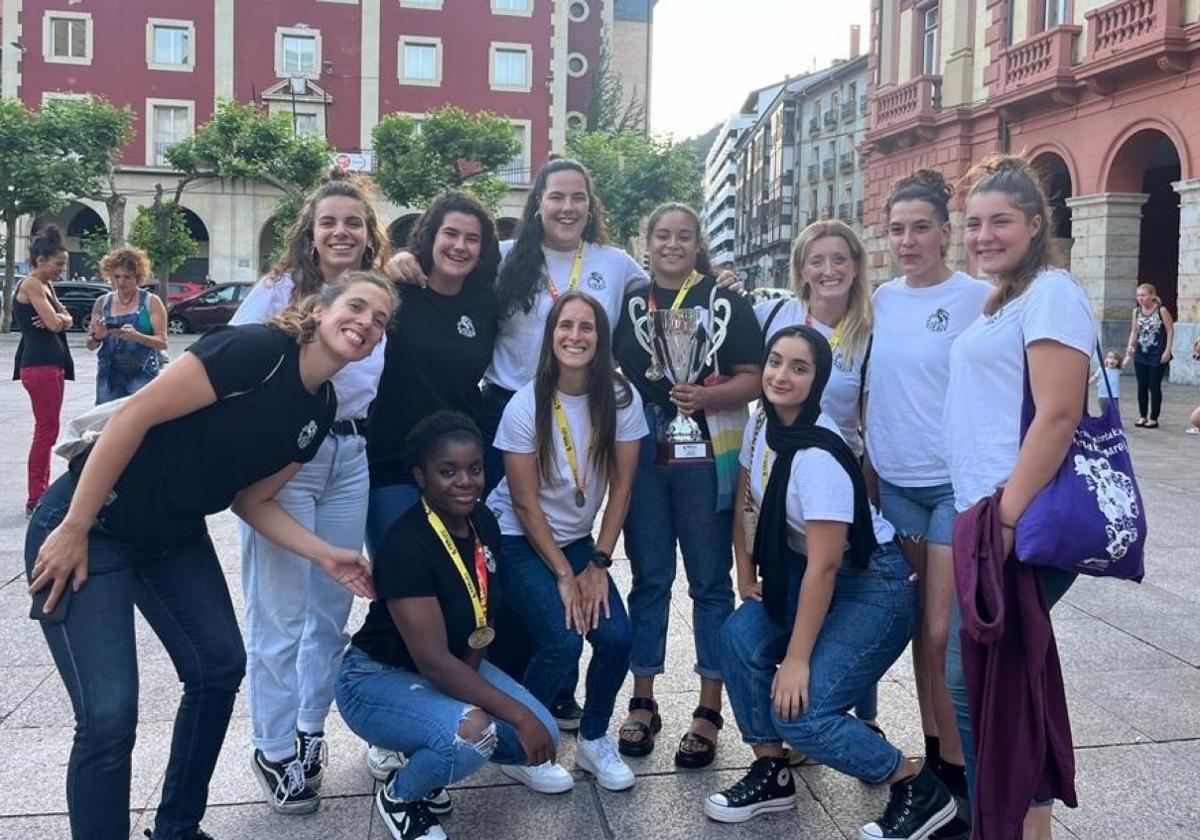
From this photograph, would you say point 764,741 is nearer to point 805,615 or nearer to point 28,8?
point 805,615

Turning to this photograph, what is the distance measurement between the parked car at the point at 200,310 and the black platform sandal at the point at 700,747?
1144 inches

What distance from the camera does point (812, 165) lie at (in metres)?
61.4

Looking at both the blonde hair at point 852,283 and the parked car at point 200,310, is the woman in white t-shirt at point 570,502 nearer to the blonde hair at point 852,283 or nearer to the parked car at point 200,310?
the blonde hair at point 852,283

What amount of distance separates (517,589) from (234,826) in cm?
115

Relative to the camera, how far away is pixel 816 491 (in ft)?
11.1

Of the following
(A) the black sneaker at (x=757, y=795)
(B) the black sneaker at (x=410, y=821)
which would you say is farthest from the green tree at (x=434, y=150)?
(B) the black sneaker at (x=410, y=821)

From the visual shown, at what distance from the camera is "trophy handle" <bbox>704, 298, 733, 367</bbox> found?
3.98 meters

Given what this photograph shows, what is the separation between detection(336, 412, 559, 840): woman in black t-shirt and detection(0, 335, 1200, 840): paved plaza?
0.72ft

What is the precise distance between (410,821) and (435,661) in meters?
0.47

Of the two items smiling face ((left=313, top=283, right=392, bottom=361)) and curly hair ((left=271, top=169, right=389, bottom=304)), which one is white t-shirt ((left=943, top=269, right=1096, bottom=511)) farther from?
curly hair ((left=271, top=169, right=389, bottom=304))

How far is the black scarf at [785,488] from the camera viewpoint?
11.3ft

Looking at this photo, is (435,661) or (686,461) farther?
(686,461)

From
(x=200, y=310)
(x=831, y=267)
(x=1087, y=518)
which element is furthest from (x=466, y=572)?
(x=200, y=310)

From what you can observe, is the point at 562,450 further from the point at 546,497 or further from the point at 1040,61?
the point at 1040,61
